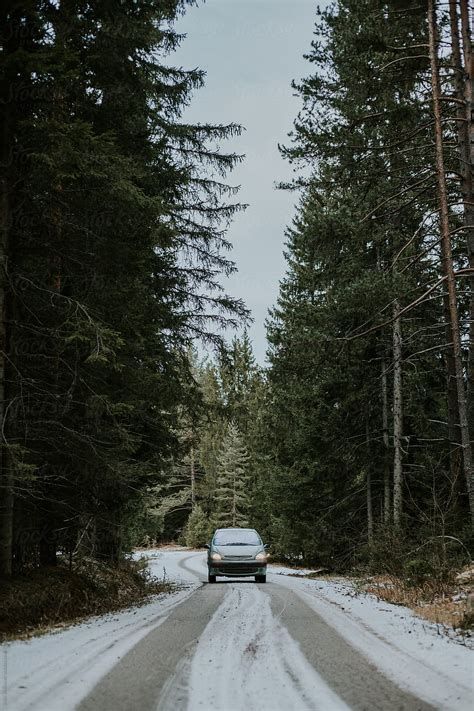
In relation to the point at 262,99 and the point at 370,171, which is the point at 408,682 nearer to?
the point at 370,171

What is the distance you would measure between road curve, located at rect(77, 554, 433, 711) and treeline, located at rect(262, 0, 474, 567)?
5.59 metres

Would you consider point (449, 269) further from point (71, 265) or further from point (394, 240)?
point (71, 265)

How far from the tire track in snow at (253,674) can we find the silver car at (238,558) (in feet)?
33.0

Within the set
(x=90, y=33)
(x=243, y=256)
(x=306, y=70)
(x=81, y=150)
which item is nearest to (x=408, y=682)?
(x=81, y=150)

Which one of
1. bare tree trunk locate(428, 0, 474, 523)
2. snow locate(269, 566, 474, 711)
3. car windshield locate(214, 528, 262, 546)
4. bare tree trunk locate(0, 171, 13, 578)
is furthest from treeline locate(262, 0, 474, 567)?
bare tree trunk locate(0, 171, 13, 578)

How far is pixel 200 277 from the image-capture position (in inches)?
714

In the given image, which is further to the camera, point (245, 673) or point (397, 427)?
point (397, 427)

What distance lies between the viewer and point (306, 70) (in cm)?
1808

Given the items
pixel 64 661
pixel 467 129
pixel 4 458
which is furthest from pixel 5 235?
pixel 467 129

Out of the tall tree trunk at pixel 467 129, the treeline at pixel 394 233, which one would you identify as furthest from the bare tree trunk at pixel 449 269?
the tall tree trunk at pixel 467 129

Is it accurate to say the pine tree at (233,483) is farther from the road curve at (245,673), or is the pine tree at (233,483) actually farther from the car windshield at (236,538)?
the road curve at (245,673)

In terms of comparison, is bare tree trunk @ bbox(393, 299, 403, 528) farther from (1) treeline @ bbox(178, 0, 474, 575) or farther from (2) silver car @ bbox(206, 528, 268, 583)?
(2) silver car @ bbox(206, 528, 268, 583)

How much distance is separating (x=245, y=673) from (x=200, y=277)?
1376 centimetres

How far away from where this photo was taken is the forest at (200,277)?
9.66 metres
